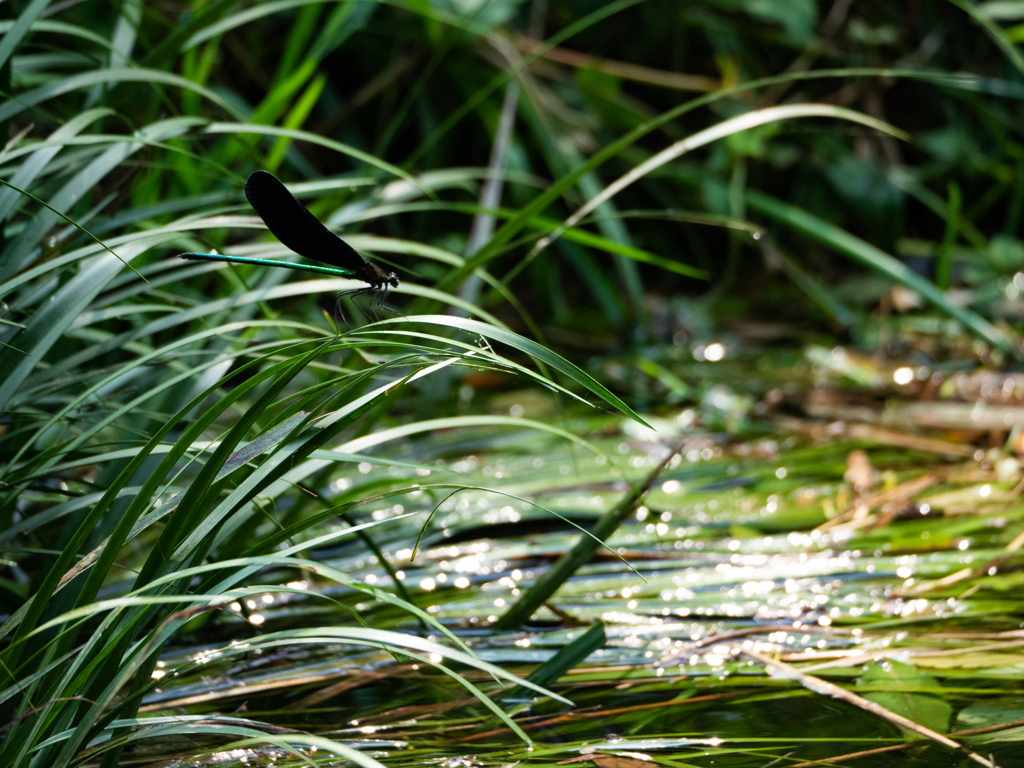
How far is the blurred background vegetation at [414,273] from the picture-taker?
2.47 feet

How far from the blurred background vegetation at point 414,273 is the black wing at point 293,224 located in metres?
0.06

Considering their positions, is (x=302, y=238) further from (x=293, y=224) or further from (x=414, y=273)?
(x=414, y=273)

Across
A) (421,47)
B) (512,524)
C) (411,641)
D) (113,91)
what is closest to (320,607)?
(512,524)

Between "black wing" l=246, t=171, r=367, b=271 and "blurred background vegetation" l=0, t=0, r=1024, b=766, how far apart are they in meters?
0.06

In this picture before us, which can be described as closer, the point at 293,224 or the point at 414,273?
the point at 293,224

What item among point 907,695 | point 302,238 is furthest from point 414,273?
point 907,695

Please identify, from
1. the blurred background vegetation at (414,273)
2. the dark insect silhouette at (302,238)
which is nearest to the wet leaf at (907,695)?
the blurred background vegetation at (414,273)

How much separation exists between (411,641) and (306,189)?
0.68m

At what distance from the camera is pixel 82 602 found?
73 cm

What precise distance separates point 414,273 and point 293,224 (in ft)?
0.58

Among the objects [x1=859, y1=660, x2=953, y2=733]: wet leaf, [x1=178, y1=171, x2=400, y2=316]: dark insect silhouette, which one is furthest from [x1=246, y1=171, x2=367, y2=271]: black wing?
[x1=859, y1=660, x2=953, y2=733]: wet leaf

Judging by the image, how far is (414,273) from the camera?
1.00 meters

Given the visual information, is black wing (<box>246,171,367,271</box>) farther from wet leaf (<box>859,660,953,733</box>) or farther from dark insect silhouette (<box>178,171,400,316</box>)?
wet leaf (<box>859,660,953,733</box>)

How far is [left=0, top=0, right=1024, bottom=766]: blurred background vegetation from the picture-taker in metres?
0.75
